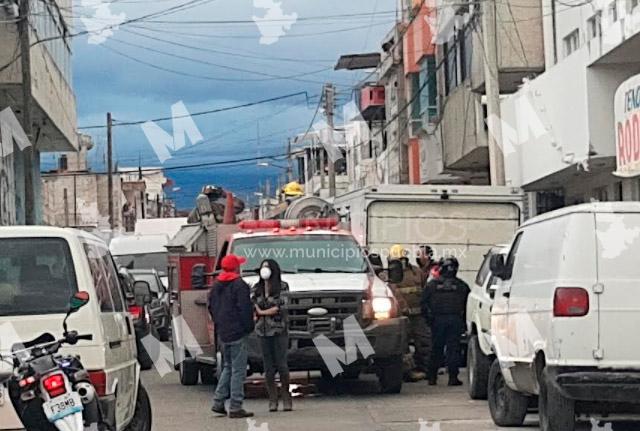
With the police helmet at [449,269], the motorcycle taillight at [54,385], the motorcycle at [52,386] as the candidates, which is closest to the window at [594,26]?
the police helmet at [449,269]

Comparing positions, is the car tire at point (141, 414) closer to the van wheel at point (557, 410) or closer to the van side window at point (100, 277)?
the van side window at point (100, 277)

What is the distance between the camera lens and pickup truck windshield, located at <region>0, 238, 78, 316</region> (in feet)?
28.3

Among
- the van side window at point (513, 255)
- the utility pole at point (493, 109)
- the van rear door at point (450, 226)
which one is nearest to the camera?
the van side window at point (513, 255)

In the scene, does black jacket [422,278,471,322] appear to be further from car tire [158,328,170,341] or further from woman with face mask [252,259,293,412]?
car tire [158,328,170,341]

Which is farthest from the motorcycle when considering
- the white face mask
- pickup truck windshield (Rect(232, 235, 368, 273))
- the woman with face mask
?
pickup truck windshield (Rect(232, 235, 368, 273))

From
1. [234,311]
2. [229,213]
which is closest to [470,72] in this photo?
[229,213]

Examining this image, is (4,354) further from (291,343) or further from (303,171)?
(303,171)

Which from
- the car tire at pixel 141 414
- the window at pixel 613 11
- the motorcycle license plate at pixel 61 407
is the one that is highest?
the window at pixel 613 11

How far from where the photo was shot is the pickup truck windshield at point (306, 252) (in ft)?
56.1

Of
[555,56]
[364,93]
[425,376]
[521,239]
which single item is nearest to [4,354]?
[521,239]

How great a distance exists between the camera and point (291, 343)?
51.9 feet

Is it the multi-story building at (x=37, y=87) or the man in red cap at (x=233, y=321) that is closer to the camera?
the man in red cap at (x=233, y=321)

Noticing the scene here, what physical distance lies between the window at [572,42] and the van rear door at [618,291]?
18.6m

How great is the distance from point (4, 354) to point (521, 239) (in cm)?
589
